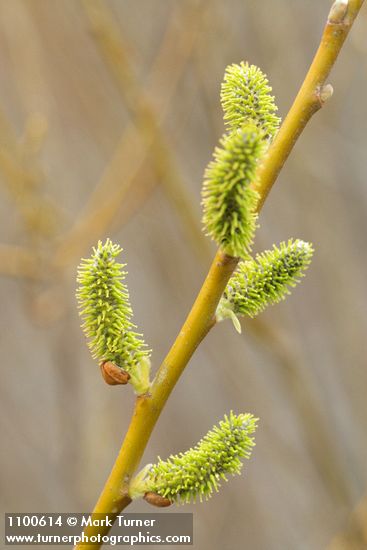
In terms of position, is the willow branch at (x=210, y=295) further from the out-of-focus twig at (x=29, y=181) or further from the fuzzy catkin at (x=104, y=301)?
the out-of-focus twig at (x=29, y=181)

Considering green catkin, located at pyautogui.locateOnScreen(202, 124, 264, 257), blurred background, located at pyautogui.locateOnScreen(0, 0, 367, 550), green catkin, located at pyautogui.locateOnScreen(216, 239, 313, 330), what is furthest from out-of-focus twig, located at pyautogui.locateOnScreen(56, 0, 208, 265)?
green catkin, located at pyautogui.locateOnScreen(202, 124, 264, 257)

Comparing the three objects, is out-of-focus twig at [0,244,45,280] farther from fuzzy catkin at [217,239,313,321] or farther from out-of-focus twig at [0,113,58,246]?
fuzzy catkin at [217,239,313,321]

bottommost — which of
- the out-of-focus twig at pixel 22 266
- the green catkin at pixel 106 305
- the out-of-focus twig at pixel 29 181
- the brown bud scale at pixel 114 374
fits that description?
the brown bud scale at pixel 114 374

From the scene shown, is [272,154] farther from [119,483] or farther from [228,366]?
[228,366]

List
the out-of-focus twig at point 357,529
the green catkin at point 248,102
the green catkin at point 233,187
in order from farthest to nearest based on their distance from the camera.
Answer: the out-of-focus twig at point 357,529 → the green catkin at point 248,102 → the green catkin at point 233,187

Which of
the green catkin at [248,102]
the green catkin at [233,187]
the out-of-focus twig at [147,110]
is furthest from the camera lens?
the out-of-focus twig at [147,110]

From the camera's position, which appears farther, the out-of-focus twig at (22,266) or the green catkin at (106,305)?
the out-of-focus twig at (22,266)

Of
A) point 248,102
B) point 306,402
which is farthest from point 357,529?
point 248,102

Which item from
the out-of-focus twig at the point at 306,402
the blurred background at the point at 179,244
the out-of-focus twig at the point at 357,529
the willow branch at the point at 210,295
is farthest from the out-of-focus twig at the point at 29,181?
the willow branch at the point at 210,295

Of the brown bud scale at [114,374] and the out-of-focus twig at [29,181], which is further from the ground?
the out-of-focus twig at [29,181]
